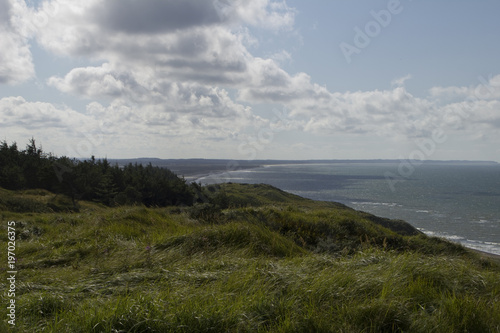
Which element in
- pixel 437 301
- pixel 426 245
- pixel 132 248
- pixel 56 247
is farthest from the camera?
pixel 426 245

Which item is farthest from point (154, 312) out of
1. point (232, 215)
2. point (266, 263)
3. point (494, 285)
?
point (232, 215)

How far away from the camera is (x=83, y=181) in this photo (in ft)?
160

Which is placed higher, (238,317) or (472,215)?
(238,317)

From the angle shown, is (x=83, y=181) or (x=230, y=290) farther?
(x=83, y=181)

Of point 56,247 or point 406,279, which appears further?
point 56,247

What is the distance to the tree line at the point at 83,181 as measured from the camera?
48656 mm

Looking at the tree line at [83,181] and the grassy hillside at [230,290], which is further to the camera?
the tree line at [83,181]

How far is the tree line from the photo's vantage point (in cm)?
4866

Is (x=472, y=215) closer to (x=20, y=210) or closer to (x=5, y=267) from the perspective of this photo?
(x=20, y=210)

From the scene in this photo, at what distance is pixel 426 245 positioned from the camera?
45.5 feet

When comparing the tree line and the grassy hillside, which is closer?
the grassy hillside

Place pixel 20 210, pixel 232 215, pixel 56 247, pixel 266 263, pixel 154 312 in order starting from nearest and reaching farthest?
1. pixel 154 312
2. pixel 266 263
3. pixel 56 247
4. pixel 232 215
5. pixel 20 210

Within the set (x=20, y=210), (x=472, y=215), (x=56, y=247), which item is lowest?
(x=472, y=215)

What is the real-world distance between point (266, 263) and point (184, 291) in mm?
1925
